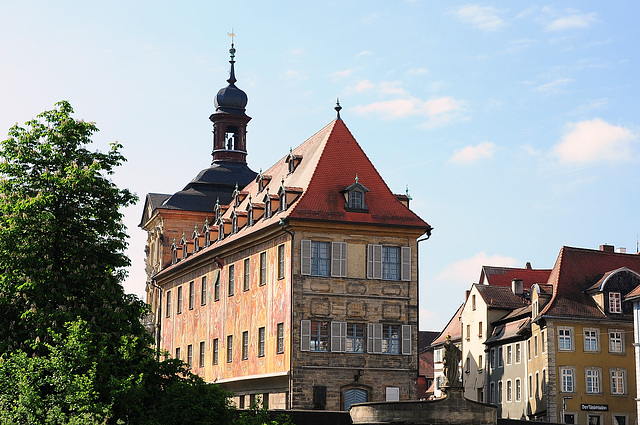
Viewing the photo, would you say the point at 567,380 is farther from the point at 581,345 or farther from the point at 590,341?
the point at 590,341

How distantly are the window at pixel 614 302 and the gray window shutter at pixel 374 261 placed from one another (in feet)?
64.3

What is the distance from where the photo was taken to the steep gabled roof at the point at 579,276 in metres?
59.1

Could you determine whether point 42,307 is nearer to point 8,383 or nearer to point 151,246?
point 8,383

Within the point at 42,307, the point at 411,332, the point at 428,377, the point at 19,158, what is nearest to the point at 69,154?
the point at 19,158

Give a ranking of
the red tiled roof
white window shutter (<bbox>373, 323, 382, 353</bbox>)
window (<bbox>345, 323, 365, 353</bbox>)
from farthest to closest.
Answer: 1. the red tiled roof
2. white window shutter (<bbox>373, 323, 382, 353</bbox>)
3. window (<bbox>345, 323, 365, 353</bbox>)

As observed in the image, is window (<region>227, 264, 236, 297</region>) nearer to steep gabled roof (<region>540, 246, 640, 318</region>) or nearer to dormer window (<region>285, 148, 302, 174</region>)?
dormer window (<region>285, 148, 302, 174</region>)

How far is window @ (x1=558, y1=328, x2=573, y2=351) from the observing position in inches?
2307

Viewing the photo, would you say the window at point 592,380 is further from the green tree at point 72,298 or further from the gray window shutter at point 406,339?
the green tree at point 72,298

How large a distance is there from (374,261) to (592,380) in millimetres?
19742

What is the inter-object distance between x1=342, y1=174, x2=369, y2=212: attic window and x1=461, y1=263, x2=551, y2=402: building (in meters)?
25.1

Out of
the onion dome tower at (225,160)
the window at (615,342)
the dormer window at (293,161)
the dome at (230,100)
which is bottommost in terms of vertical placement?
the window at (615,342)

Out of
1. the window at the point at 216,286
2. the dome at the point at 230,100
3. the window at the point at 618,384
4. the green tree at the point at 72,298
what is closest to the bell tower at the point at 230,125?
the dome at the point at 230,100

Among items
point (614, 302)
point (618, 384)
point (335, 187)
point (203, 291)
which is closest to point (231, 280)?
point (203, 291)

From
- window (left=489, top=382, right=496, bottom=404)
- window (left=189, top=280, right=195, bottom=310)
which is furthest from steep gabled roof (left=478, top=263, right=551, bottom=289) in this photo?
window (left=189, top=280, right=195, bottom=310)
